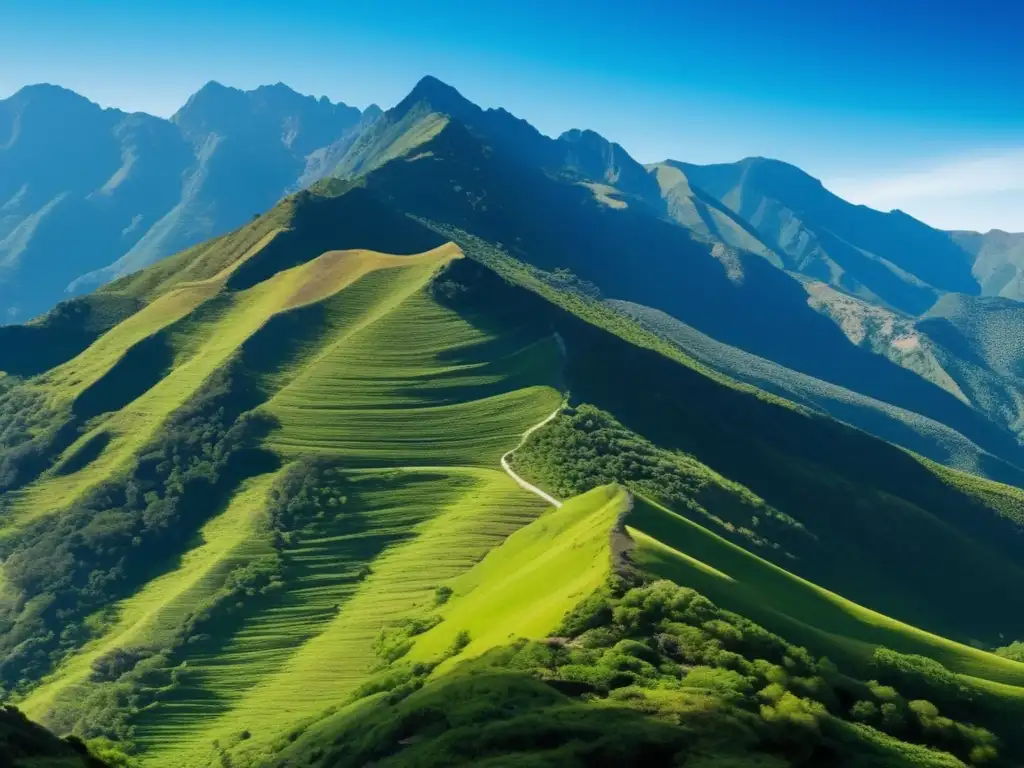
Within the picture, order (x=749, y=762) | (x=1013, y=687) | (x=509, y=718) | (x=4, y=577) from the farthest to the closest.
A: (x=4, y=577) → (x=1013, y=687) → (x=509, y=718) → (x=749, y=762)

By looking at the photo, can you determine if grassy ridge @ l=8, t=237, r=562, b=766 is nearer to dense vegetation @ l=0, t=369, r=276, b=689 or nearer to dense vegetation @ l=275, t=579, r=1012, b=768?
dense vegetation @ l=0, t=369, r=276, b=689

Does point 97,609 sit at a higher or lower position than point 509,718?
lower

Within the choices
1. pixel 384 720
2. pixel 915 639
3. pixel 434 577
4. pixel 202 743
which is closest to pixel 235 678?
pixel 202 743

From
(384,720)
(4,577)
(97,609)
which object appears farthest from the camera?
(4,577)

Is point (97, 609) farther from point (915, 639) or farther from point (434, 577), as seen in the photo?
point (915, 639)

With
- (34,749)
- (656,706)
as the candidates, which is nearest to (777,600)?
(656,706)

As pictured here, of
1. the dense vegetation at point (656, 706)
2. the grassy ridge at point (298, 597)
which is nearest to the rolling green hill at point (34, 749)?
the dense vegetation at point (656, 706)

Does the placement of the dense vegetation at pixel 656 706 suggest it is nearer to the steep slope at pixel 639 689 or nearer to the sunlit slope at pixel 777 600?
the steep slope at pixel 639 689
